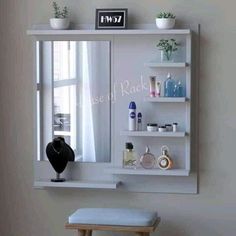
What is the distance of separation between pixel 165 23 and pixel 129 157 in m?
0.80

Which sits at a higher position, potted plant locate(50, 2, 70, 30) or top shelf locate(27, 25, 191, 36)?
potted plant locate(50, 2, 70, 30)

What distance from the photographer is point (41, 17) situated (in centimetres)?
421

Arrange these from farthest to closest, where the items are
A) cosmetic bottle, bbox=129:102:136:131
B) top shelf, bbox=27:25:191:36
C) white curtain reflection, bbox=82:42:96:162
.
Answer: white curtain reflection, bbox=82:42:96:162 → cosmetic bottle, bbox=129:102:136:131 → top shelf, bbox=27:25:191:36

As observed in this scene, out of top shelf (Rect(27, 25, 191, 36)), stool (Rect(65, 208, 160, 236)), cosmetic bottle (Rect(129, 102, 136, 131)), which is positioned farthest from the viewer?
cosmetic bottle (Rect(129, 102, 136, 131))

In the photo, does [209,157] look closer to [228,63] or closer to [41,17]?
[228,63]

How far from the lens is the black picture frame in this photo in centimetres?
403

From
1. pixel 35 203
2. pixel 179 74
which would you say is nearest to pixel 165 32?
pixel 179 74

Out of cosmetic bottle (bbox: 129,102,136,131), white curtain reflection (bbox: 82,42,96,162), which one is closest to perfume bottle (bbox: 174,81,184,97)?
cosmetic bottle (bbox: 129,102,136,131)

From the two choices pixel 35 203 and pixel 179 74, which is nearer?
Answer: pixel 179 74

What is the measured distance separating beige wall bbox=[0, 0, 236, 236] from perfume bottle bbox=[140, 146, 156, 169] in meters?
0.20

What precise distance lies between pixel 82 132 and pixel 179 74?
2.19ft

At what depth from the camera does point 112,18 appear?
4047 millimetres

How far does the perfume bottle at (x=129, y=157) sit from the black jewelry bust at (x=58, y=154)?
34cm

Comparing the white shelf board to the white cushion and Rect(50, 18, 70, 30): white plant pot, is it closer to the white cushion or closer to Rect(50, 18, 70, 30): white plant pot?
the white cushion
